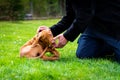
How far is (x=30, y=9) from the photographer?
1018 inches

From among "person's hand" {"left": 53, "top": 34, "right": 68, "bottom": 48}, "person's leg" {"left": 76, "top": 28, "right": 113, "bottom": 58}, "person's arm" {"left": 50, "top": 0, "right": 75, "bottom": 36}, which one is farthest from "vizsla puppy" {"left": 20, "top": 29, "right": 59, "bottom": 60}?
"person's leg" {"left": 76, "top": 28, "right": 113, "bottom": 58}

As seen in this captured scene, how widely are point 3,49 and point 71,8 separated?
1.81 meters

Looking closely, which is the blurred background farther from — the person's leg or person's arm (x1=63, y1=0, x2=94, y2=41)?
person's arm (x1=63, y1=0, x2=94, y2=41)

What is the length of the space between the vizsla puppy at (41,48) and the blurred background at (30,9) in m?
18.0

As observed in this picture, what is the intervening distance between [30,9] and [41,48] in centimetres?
2035

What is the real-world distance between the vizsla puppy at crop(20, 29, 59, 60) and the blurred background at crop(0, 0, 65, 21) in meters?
18.0

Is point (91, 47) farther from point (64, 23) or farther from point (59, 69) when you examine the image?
point (59, 69)

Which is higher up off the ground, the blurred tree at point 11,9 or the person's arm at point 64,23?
the person's arm at point 64,23

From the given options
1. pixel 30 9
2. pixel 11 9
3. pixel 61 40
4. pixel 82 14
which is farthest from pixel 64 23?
pixel 30 9

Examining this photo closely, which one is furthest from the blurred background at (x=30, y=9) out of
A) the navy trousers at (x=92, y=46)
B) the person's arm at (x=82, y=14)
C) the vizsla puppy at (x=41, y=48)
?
the person's arm at (x=82, y=14)

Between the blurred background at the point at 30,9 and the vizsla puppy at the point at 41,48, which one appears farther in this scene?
the blurred background at the point at 30,9

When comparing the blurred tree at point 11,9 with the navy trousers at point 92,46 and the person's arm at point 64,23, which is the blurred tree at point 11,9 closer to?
the navy trousers at point 92,46

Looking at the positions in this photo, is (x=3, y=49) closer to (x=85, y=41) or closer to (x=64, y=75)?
(x=85, y=41)

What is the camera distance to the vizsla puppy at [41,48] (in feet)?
18.4
